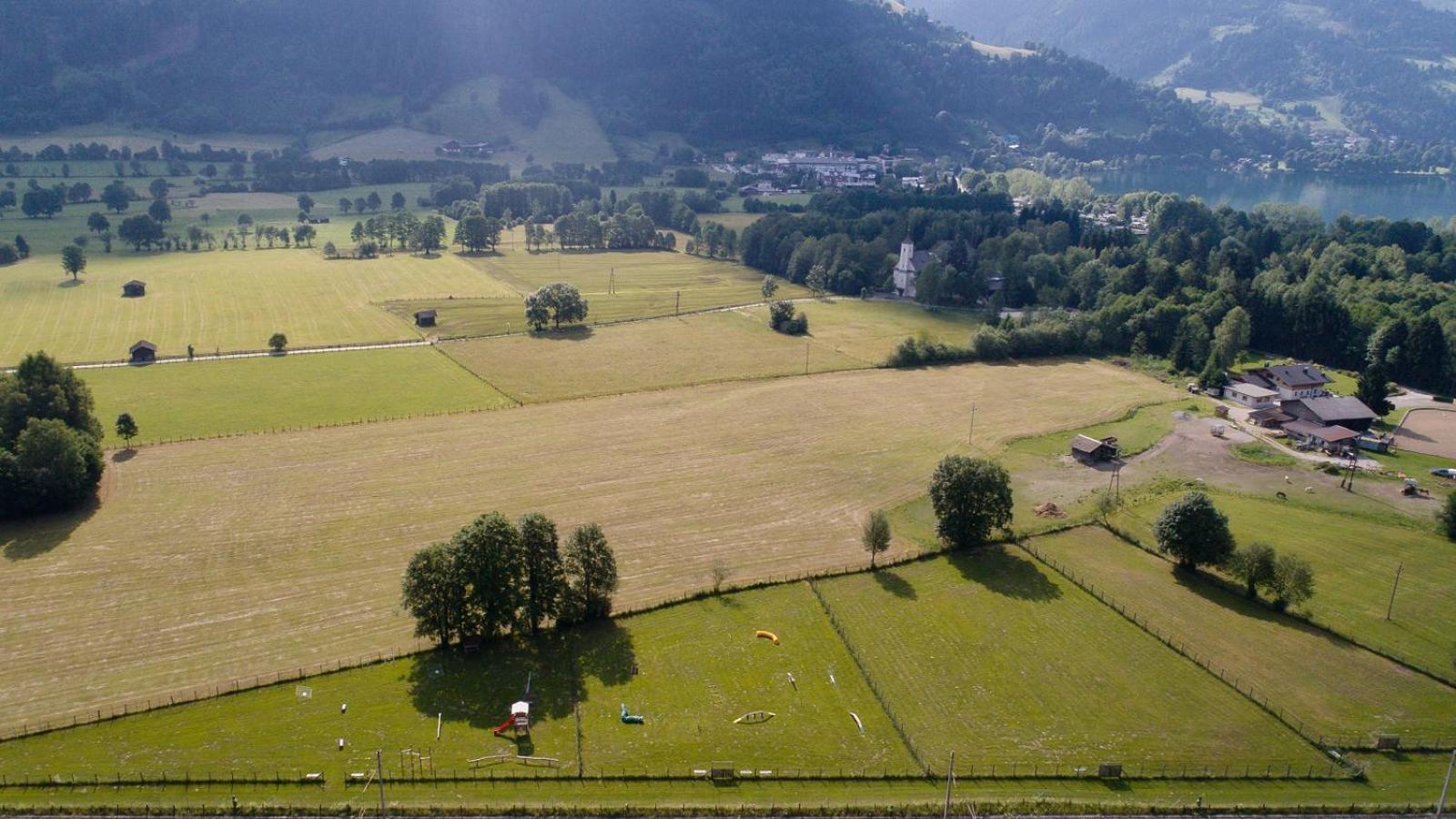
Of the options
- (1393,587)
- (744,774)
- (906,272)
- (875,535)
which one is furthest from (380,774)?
(906,272)

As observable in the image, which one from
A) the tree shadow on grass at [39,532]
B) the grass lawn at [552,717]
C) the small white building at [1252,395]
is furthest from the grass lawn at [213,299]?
the small white building at [1252,395]

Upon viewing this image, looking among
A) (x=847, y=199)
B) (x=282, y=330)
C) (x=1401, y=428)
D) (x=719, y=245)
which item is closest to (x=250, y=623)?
(x=282, y=330)

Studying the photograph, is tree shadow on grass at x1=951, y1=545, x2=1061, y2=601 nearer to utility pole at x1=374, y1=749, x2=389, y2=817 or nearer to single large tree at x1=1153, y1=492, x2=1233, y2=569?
single large tree at x1=1153, y1=492, x2=1233, y2=569

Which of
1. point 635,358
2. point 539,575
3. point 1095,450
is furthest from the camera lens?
point 635,358

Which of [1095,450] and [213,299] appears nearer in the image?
[1095,450]

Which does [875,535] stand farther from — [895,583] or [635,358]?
[635,358]

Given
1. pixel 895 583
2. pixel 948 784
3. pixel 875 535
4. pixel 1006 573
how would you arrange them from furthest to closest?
pixel 875 535 → pixel 1006 573 → pixel 895 583 → pixel 948 784

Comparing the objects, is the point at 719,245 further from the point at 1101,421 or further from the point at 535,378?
the point at 1101,421

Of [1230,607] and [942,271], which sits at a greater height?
[942,271]
